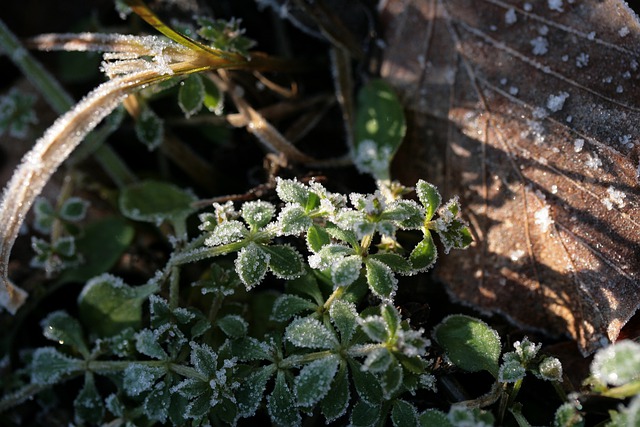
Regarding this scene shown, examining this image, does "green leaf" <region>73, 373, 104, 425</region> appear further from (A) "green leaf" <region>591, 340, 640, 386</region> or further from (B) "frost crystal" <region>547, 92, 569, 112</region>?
(B) "frost crystal" <region>547, 92, 569, 112</region>

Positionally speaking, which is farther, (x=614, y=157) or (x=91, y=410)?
(x=91, y=410)

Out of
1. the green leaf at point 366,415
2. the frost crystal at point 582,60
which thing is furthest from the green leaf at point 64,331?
the frost crystal at point 582,60

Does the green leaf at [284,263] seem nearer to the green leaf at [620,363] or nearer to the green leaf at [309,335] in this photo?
the green leaf at [309,335]

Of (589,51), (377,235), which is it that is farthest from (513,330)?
(589,51)

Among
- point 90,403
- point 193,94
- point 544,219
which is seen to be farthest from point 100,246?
point 544,219

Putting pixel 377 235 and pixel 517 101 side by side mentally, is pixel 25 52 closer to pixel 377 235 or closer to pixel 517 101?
pixel 377 235

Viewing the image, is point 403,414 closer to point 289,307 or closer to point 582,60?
point 289,307

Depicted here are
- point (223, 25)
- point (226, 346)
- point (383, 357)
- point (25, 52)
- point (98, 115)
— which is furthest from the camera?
point (25, 52)
